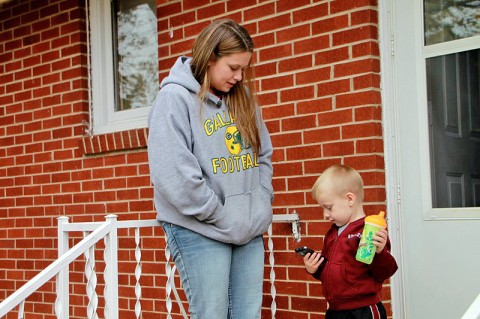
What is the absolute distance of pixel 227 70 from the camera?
332cm

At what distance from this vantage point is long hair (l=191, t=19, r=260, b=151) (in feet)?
10.9

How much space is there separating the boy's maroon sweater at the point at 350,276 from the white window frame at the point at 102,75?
2704mm

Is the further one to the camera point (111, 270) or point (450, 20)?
point (450, 20)

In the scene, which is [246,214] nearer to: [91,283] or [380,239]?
[380,239]

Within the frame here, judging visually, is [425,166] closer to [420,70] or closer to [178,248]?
[420,70]

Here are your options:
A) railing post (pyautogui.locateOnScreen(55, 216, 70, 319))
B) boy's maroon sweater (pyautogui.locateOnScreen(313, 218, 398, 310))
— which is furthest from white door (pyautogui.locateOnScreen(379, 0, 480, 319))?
railing post (pyautogui.locateOnScreen(55, 216, 70, 319))

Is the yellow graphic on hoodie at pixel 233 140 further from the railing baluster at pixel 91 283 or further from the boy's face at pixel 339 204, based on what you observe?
the railing baluster at pixel 91 283

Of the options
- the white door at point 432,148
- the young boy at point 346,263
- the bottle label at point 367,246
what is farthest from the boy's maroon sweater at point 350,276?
the white door at point 432,148

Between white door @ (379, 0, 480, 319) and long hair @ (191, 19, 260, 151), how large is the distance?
0.90 m

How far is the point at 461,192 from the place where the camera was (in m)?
3.87

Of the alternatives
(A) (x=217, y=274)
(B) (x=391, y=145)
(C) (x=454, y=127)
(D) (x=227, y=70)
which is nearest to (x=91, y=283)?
(A) (x=217, y=274)

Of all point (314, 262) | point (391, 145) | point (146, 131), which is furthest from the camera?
point (146, 131)

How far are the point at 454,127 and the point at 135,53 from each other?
103 inches

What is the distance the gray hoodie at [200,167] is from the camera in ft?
10.3
